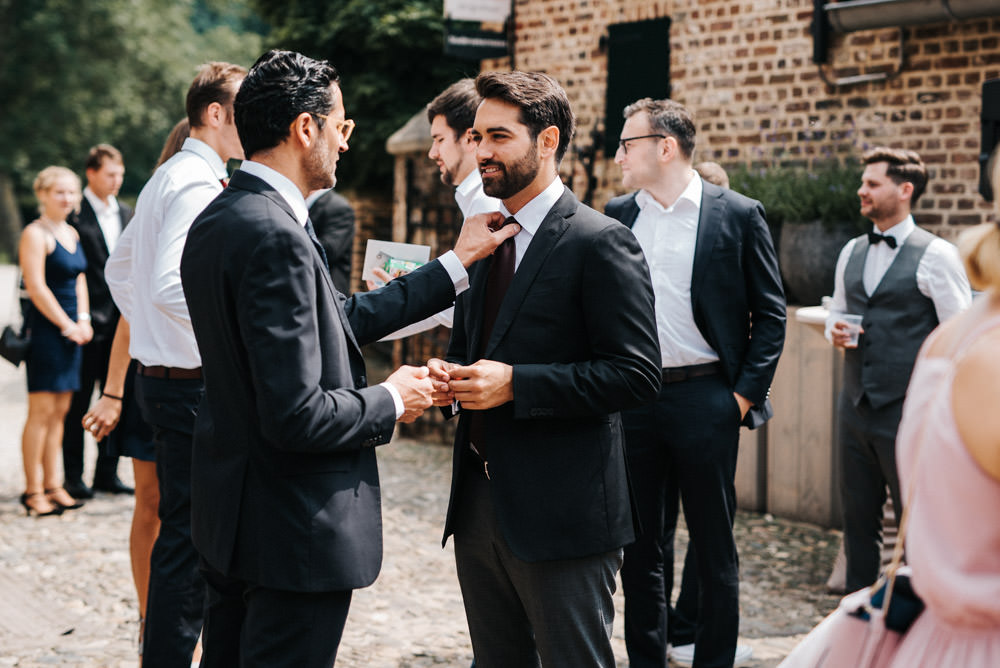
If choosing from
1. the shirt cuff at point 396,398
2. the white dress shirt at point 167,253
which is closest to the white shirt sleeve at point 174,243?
the white dress shirt at point 167,253

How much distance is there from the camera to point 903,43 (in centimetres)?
759

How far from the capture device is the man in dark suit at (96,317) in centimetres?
761

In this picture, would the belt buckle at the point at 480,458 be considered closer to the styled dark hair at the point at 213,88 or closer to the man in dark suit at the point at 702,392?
the man in dark suit at the point at 702,392

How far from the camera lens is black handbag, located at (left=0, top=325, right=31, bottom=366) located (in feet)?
24.1

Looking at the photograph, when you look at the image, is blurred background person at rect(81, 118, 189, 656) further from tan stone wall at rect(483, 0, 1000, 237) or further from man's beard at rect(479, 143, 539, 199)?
tan stone wall at rect(483, 0, 1000, 237)

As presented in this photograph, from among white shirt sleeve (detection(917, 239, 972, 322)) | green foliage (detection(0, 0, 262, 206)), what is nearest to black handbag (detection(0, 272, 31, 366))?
white shirt sleeve (detection(917, 239, 972, 322))

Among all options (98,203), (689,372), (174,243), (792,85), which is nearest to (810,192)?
(792,85)

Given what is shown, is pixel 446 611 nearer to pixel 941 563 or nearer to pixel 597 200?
pixel 941 563

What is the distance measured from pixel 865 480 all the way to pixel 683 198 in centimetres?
190

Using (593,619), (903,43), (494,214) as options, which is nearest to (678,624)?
(593,619)

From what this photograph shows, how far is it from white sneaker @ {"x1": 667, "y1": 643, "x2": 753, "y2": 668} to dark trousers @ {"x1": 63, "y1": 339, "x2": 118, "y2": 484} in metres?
4.50

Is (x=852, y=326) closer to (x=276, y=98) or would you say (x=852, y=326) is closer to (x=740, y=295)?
(x=740, y=295)

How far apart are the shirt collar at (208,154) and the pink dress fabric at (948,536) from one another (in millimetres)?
2783

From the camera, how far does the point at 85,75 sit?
31.8 meters
